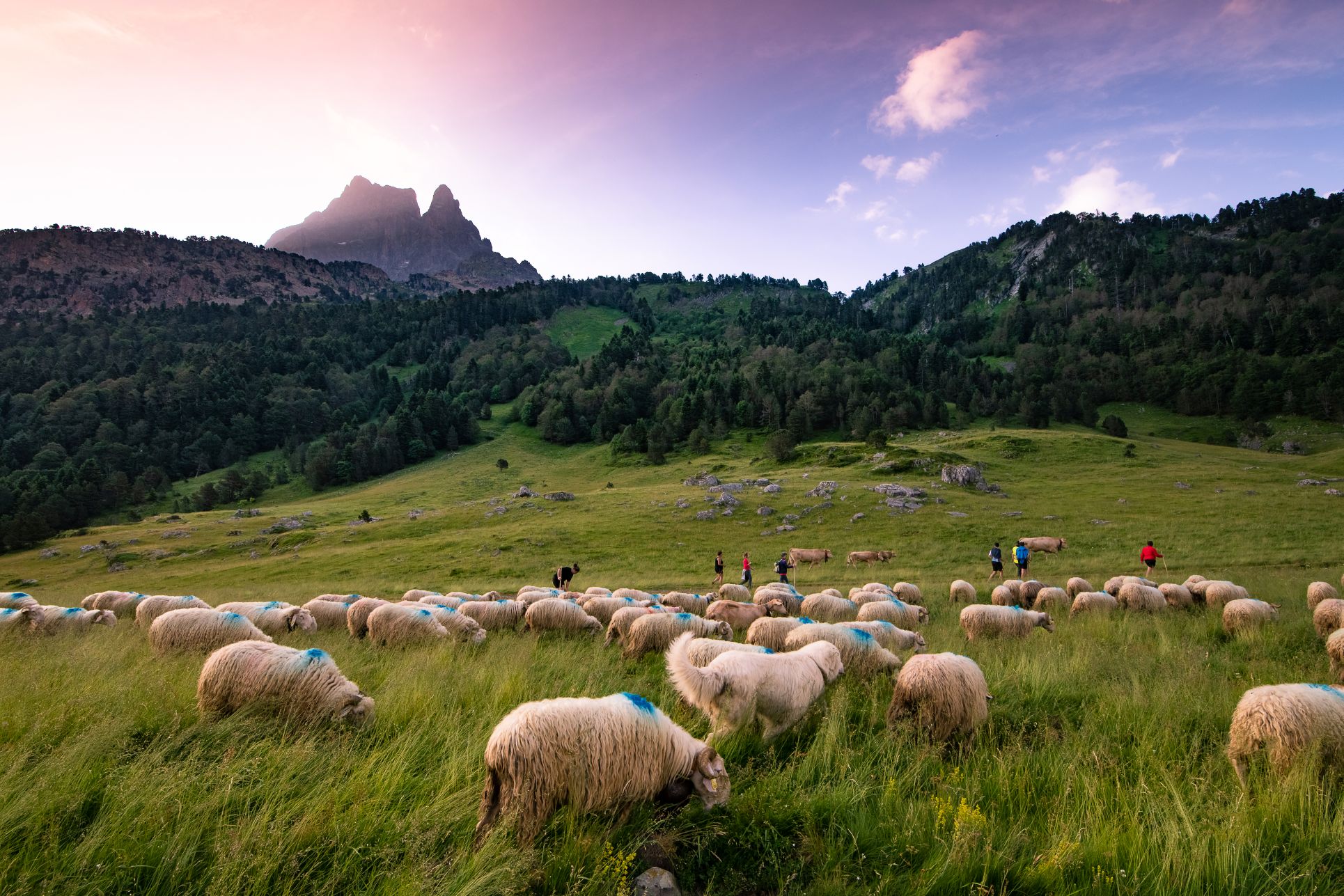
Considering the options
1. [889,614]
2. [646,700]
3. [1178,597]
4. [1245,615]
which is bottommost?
[1178,597]

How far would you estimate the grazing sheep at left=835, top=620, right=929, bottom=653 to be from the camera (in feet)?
34.7

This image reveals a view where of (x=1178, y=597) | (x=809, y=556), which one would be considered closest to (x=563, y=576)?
(x=809, y=556)

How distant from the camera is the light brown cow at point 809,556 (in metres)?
32.4

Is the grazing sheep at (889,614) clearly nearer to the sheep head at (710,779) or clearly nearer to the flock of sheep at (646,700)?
the flock of sheep at (646,700)

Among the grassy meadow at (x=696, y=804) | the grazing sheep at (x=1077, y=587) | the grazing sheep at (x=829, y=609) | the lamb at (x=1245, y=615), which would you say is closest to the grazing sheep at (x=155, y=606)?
the grassy meadow at (x=696, y=804)

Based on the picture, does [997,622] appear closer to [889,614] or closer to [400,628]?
[889,614]

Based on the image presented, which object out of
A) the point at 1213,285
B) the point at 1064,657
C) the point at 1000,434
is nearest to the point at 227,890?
the point at 1064,657

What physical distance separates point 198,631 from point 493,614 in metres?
6.11

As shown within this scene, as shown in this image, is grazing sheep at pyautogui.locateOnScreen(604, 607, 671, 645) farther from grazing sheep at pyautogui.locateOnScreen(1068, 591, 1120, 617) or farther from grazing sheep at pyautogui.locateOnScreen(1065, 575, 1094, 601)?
grazing sheep at pyautogui.locateOnScreen(1065, 575, 1094, 601)

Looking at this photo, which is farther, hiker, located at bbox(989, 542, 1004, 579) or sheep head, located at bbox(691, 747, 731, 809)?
hiker, located at bbox(989, 542, 1004, 579)

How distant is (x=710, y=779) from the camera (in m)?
4.40

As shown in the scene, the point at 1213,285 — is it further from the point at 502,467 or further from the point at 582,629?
the point at 582,629

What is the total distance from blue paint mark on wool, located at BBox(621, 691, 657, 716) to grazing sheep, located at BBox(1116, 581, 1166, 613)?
53.6ft

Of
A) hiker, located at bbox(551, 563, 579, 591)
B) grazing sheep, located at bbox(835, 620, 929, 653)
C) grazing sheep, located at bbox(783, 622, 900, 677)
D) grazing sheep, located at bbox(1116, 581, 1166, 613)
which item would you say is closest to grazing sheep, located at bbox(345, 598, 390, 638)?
grazing sheep, located at bbox(783, 622, 900, 677)
